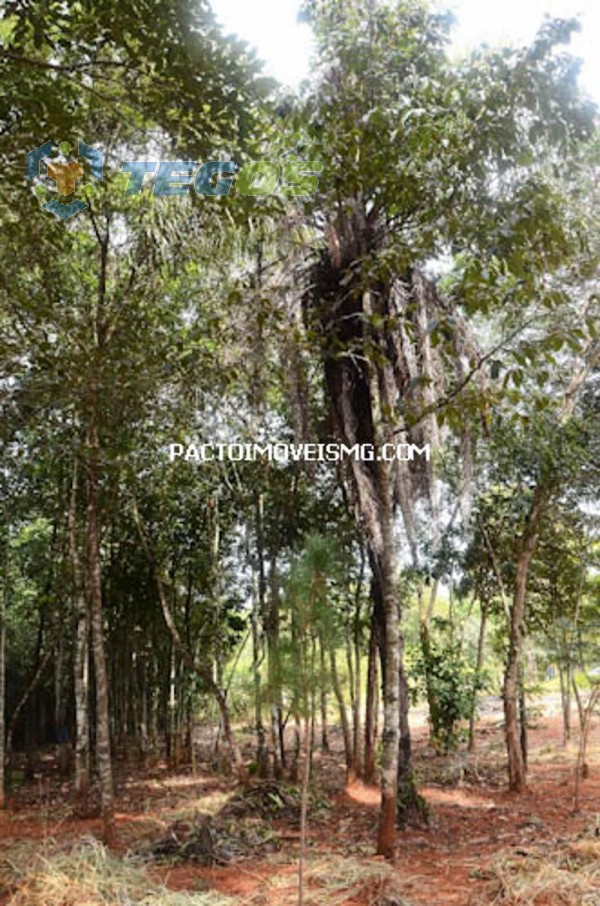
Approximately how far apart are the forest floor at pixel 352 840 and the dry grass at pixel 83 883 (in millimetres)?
25

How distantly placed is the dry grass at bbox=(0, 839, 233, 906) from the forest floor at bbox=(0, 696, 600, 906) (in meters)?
0.02

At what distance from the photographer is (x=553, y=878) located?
4.69 m

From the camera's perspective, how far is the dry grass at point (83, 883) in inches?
177

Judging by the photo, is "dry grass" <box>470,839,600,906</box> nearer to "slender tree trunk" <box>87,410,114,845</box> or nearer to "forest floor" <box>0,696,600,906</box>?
"forest floor" <box>0,696,600,906</box>

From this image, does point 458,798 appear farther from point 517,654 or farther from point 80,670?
point 80,670

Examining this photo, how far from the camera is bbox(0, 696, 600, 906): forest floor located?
4.79 m

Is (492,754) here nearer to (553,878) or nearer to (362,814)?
(362,814)

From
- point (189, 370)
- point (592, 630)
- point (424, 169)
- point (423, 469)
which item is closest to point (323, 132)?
point (424, 169)

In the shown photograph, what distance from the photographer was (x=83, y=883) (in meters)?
4.74

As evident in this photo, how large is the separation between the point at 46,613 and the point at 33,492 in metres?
3.35

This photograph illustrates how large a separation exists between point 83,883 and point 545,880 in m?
2.98

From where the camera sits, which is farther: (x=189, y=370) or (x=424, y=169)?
(x=189, y=370)

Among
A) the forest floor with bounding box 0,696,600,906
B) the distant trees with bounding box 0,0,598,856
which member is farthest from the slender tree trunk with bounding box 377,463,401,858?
the forest floor with bounding box 0,696,600,906

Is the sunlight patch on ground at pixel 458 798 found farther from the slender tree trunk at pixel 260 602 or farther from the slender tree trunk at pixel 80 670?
the slender tree trunk at pixel 80 670
